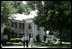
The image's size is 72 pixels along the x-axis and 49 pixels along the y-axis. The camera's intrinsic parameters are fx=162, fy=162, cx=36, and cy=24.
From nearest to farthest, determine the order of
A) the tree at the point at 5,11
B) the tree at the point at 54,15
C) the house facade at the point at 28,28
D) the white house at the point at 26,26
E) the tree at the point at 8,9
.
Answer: the tree at the point at 5,11 → the tree at the point at 8,9 → the tree at the point at 54,15 → the white house at the point at 26,26 → the house facade at the point at 28,28

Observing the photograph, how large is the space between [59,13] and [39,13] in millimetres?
3006

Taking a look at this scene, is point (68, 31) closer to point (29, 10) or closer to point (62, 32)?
point (62, 32)

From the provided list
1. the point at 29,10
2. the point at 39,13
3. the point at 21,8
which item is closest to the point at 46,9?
the point at 39,13

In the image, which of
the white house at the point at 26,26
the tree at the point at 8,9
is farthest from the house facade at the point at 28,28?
the tree at the point at 8,9

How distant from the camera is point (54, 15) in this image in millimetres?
20703

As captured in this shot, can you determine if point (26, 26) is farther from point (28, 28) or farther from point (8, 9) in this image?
point (8, 9)

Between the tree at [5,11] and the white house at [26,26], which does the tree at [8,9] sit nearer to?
the tree at [5,11]

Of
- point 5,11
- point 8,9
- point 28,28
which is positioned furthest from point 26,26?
point 5,11

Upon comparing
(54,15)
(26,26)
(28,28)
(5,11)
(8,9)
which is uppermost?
(8,9)

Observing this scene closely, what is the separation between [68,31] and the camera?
21625mm

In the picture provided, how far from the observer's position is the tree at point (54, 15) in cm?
2045

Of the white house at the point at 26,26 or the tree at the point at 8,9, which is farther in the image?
the white house at the point at 26,26

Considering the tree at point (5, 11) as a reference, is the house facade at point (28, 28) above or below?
below

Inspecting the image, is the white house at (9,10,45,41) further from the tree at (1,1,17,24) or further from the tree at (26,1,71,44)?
the tree at (1,1,17,24)
